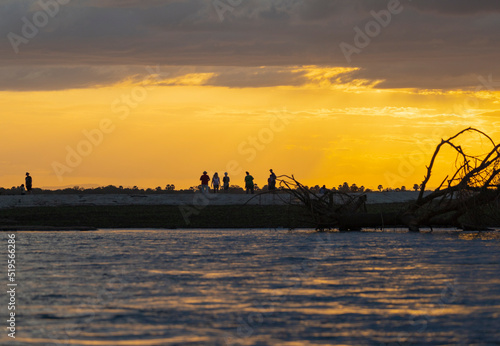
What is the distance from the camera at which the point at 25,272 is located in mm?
21750

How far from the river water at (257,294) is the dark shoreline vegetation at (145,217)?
1329 centimetres

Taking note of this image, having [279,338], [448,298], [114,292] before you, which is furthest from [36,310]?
[448,298]

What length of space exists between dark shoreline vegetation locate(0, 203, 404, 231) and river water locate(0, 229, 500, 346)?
13.3 metres

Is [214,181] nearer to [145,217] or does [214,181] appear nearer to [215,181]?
[215,181]

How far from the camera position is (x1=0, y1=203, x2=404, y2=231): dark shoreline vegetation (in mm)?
44188

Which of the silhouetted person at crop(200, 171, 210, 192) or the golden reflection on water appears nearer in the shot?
the golden reflection on water

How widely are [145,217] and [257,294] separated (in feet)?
98.1

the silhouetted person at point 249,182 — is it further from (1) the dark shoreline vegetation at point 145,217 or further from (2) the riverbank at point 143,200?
(1) the dark shoreline vegetation at point 145,217

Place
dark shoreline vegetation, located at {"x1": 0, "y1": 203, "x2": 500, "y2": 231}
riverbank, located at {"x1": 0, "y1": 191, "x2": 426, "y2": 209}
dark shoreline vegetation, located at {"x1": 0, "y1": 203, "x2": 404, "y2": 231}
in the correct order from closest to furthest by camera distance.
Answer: dark shoreline vegetation, located at {"x1": 0, "y1": 203, "x2": 500, "y2": 231}, dark shoreline vegetation, located at {"x1": 0, "y1": 203, "x2": 404, "y2": 231}, riverbank, located at {"x1": 0, "y1": 191, "x2": 426, "y2": 209}

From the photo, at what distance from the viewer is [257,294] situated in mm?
17750

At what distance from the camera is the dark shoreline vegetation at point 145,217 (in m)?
44.2

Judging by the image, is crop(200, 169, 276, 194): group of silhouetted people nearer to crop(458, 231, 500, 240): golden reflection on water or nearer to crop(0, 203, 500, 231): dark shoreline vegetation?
crop(0, 203, 500, 231): dark shoreline vegetation

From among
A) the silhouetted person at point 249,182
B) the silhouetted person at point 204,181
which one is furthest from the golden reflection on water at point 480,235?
the silhouetted person at point 204,181

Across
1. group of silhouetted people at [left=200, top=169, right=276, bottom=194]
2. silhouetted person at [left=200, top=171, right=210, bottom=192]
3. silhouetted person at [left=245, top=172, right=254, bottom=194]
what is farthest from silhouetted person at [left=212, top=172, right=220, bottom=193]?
silhouetted person at [left=200, top=171, right=210, bottom=192]
